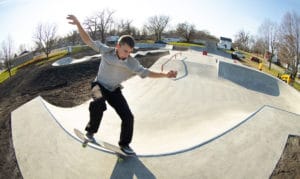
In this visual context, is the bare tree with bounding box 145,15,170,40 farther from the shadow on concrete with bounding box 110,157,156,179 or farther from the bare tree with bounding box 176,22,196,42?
the shadow on concrete with bounding box 110,157,156,179

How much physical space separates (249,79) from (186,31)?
66.2 meters

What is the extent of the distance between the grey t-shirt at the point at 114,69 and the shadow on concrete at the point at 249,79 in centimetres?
1479

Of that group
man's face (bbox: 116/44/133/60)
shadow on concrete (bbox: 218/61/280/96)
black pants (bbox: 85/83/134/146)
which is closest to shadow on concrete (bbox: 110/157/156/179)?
black pants (bbox: 85/83/134/146)

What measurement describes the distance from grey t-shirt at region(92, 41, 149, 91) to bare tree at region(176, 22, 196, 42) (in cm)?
8001

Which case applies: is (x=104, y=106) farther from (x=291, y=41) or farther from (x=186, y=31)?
(x=186, y=31)

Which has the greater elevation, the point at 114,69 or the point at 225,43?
the point at 114,69

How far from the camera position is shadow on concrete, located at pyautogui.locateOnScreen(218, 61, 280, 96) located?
18.1 m

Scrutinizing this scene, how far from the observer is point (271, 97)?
Result: 1650 cm

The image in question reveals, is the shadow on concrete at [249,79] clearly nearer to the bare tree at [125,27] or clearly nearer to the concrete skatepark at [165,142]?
the concrete skatepark at [165,142]

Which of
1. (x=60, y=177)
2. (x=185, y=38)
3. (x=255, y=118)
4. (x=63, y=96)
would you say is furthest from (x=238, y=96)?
(x=185, y=38)

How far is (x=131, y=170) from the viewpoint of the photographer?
4.84 metres

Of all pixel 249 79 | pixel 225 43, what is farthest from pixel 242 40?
pixel 249 79

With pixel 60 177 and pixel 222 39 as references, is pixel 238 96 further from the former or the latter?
pixel 222 39

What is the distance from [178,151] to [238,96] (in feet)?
33.6
